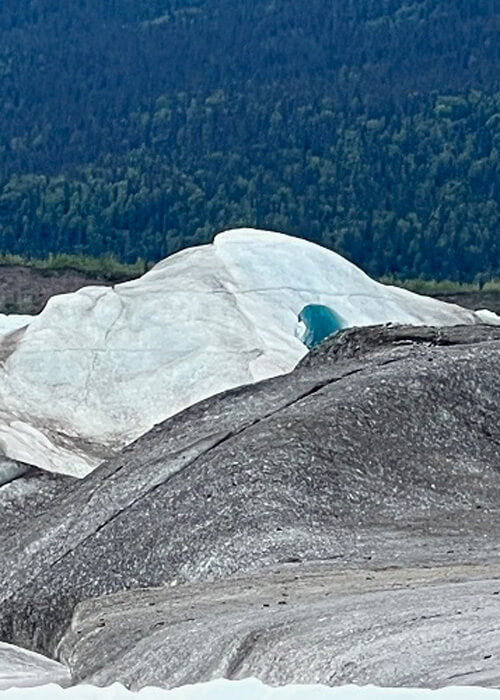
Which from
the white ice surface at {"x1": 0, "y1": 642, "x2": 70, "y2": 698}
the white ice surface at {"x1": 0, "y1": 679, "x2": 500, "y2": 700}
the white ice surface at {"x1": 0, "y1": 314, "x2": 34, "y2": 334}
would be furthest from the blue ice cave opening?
the white ice surface at {"x1": 0, "y1": 679, "x2": 500, "y2": 700}

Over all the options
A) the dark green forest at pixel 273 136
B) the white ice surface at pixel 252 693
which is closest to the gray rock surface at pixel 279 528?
the white ice surface at pixel 252 693

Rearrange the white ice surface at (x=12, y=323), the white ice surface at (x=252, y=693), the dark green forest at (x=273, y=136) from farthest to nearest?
the dark green forest at (x=273, y=136) → the white ice surface at (x=12, y=323) → the white ice surface at (x=252, y=693)

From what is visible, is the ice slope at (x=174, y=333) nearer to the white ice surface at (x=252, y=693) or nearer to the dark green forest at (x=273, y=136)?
the white ice surface at (x=252, y=693)

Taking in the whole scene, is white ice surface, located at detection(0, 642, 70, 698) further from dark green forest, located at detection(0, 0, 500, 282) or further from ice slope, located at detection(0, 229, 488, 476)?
dark green forest, located at detection(0, 0, 500, 282)

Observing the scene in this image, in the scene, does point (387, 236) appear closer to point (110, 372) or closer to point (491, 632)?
Result: point (110, 372)

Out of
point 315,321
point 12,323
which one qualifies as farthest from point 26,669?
point 12,323

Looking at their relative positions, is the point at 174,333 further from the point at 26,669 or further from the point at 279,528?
the point at 26,669
